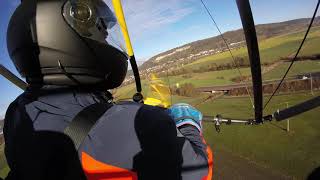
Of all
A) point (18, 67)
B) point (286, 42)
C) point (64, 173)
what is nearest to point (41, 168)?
point (64, 173)

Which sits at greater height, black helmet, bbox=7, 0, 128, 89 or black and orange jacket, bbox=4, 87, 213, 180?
black helmet, bbox=7, 0, 128, 89

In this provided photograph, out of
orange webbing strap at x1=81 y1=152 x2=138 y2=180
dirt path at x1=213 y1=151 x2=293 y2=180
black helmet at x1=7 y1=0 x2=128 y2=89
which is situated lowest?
dirt path at x1=213 y1=151 x2=293 y2=180

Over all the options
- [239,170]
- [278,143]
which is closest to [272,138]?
[278,143]

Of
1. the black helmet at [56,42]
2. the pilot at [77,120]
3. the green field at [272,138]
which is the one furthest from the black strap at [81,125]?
the green field at [272,138]

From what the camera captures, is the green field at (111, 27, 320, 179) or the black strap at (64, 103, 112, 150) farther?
the green field at (111, 27, 320, 179)

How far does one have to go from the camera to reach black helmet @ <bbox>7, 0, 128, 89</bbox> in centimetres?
202

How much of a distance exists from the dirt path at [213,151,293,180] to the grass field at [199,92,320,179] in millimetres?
577

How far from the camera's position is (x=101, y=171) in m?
1.62

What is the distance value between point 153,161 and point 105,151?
0.28 m

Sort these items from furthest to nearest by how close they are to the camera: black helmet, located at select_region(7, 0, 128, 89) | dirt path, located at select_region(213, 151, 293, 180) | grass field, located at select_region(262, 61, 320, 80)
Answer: grass field, located at select_region(262, 61, 320, 80) < dirt path, located at select_region(213, 151, 293, 180) < black helmet, located at select_region(7, 0, 128, 89)

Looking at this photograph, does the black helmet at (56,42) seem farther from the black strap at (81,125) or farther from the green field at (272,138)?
the green field at (272,138)

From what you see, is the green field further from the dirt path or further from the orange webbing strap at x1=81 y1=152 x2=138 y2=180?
the orange webbing strap at x1=81 y1=152 x2=138 y2=180

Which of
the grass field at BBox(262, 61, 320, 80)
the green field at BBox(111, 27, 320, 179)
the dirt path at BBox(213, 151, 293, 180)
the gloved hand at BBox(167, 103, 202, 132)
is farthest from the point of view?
the grass field at BBox(262, 61, 320, 80)

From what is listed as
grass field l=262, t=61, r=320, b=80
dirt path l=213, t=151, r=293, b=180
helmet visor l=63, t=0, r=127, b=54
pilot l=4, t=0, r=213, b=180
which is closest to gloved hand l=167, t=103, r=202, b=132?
pilot l=4, t=0, r=213, b=180
